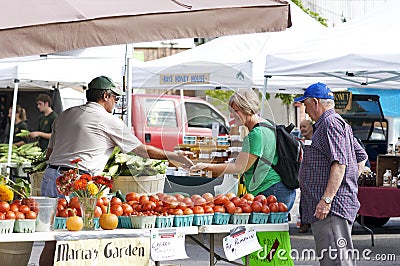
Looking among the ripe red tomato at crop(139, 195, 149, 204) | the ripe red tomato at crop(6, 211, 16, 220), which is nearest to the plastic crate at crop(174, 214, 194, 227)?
the ripe red tomato at crop(139, 195, 149, 204)

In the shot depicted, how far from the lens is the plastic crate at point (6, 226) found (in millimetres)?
5574

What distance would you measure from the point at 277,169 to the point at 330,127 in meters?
1.14

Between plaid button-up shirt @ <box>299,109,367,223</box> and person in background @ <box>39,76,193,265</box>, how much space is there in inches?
50.2

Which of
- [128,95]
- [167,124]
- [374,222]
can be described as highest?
[128,95]

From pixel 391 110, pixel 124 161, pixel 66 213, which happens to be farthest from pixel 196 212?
pixel 391 110

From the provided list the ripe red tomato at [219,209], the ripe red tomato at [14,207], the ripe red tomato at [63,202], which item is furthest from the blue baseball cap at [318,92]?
the ripe red tomato at [14,207]

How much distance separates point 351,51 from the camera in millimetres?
10594

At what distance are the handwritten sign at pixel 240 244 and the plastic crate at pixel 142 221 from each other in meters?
0.54

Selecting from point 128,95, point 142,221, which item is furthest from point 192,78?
point 128,95

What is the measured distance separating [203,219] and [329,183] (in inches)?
38.0

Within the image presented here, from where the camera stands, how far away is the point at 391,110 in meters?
17.0

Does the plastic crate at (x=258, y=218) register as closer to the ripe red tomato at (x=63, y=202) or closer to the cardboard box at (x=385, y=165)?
the ripe red tomato at (x=63, y=202)

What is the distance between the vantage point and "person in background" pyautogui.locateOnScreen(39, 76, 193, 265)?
23.0 feet

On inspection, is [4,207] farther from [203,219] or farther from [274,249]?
[274,249]
